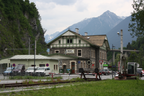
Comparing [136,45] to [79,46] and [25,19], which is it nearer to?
[25,19]

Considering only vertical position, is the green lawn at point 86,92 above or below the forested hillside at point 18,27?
below

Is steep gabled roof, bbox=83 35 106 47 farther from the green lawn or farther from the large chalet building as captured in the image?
the green lawn

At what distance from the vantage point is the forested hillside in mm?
75312

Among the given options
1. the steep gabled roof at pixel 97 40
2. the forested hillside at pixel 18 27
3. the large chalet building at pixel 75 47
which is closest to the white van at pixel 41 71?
the large chalet building at pixel 75 47

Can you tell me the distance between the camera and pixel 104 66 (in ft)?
212

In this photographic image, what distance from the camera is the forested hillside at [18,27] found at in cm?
7531

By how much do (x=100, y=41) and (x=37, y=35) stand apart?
44997 millimetres

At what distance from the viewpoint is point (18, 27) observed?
8962cm

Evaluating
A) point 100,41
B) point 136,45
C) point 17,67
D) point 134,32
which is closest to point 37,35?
point 100,41

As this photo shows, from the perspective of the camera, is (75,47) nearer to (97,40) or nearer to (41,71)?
(97,40)

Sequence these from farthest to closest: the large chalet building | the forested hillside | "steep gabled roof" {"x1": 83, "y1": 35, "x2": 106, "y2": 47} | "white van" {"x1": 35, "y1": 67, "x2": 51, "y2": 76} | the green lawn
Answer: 1. the forested hillside
2. "steep gabled roof" {"x1": 83, "y1": 35, "x2": 106, "y2": 47}
3. the large chalet building
4. "white van" {"x1": 35, "y1": 67, "x2": 51, "y2": 76}
5. the green lawn

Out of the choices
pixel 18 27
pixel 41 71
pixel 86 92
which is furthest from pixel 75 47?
pixel 86 92

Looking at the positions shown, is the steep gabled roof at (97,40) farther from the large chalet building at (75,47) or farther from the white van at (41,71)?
the white van at (41,71)

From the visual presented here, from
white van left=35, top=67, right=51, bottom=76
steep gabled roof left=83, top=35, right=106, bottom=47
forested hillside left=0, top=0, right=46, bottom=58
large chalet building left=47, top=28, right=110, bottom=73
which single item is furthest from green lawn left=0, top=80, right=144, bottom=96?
forested hillside left=0, top=0, right=46, bottom=58
